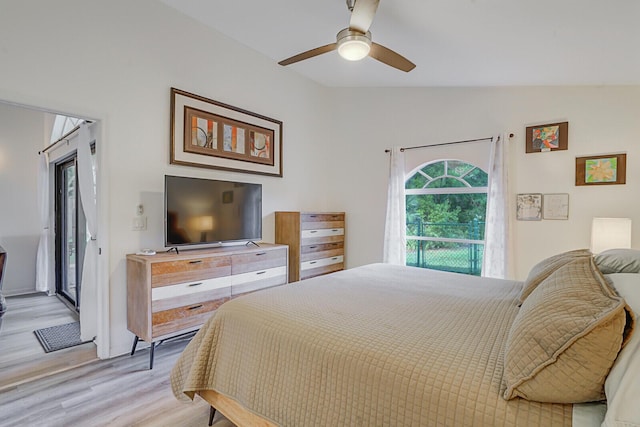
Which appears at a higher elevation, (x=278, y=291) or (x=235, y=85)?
(x=235, y=85)

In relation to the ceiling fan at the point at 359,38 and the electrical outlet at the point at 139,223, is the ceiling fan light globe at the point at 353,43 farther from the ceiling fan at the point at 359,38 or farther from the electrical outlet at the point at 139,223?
the electrical outlet at the point at 139,223

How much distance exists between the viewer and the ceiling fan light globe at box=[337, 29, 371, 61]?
2.12 meters

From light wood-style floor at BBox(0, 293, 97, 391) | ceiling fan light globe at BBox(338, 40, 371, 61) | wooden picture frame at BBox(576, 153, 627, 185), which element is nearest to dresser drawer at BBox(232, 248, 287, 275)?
light wood-style floor at BBox(0, 293, 97, 391)

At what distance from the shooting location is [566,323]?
0.94 m

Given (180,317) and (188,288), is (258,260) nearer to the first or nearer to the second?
(188,288)

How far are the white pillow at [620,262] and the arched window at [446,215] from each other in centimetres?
186

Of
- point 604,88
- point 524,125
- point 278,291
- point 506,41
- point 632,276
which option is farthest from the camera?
point 524,125

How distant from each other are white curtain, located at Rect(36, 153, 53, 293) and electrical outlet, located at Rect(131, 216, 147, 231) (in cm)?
280

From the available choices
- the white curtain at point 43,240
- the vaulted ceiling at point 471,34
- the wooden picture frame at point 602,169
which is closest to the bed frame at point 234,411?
the vaulted ceiling at point 471,34

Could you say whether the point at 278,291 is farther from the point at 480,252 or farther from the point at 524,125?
the point at 524,125

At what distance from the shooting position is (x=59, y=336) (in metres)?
3.08

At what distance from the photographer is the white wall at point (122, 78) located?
228 centimetres

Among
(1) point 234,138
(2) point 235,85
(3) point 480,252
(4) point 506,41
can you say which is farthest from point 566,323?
(2) point 235,85

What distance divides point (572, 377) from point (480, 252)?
10.2 ft
